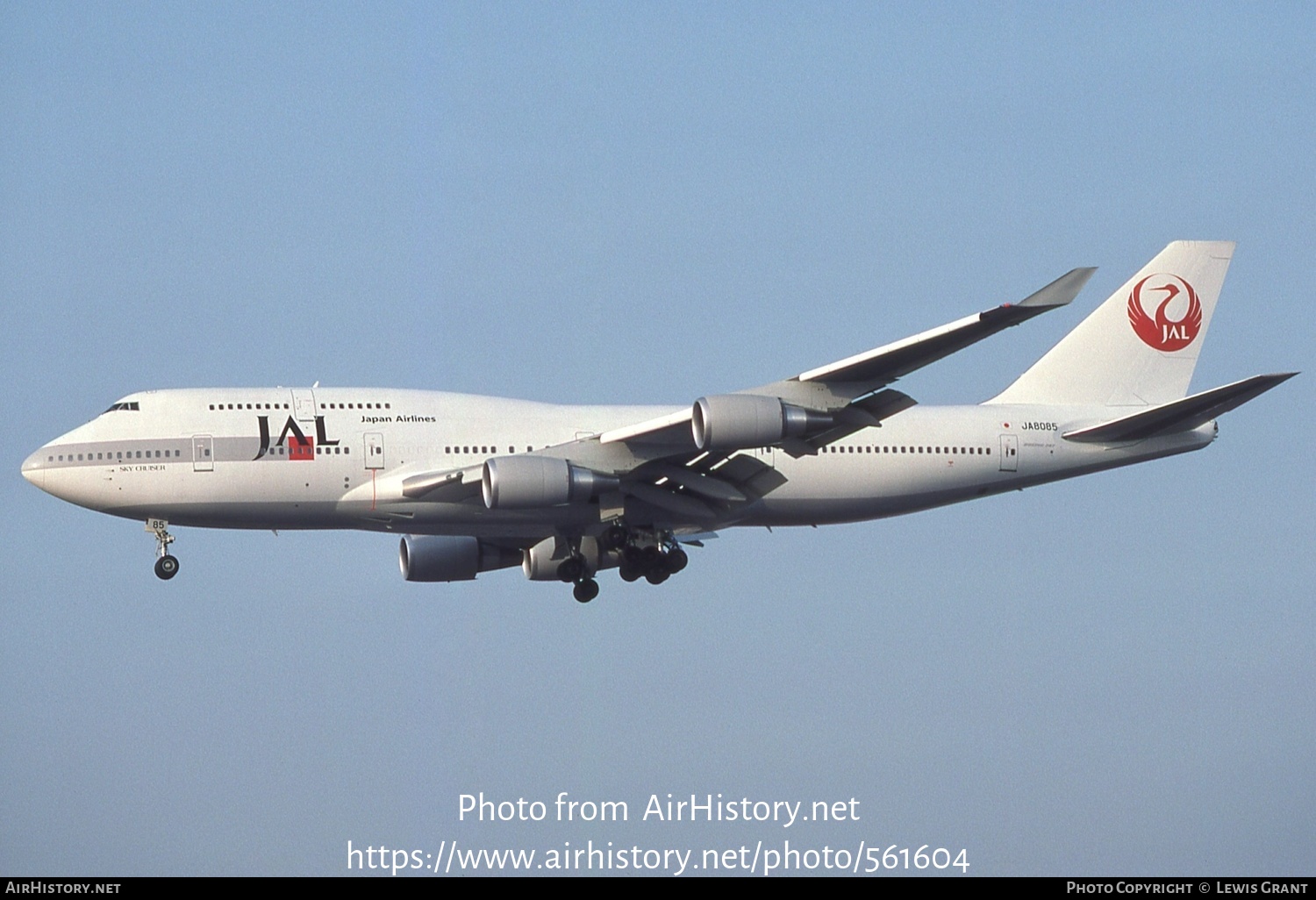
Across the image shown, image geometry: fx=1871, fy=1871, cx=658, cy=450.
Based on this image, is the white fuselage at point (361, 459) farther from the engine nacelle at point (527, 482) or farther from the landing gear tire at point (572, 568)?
the engine nacelle at point (527, 482)

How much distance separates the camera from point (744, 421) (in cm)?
3878

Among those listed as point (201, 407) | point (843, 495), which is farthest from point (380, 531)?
point (843, 495)

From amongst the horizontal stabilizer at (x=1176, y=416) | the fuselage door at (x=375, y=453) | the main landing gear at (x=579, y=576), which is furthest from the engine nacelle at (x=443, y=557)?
the horizontal stabilizer at (x=1176, y=416)

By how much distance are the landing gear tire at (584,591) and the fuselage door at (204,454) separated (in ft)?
30.6

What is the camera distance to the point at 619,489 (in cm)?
4269

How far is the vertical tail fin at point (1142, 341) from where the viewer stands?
48.9 metres

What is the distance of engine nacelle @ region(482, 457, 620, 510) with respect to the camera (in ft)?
133

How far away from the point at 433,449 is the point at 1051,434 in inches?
611

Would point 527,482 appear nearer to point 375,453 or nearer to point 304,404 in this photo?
point 375,453

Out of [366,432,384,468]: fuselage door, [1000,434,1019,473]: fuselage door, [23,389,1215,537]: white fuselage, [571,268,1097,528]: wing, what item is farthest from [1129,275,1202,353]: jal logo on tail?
[366,432,384,468]: fuselage door

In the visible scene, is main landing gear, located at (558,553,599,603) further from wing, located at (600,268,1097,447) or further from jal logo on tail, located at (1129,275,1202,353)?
jal logo on tail, located at (1129,275,1202,353)

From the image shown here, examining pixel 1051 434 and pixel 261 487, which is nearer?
pixel 261 487

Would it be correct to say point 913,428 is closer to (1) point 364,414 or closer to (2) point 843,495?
(2) point 843,495
